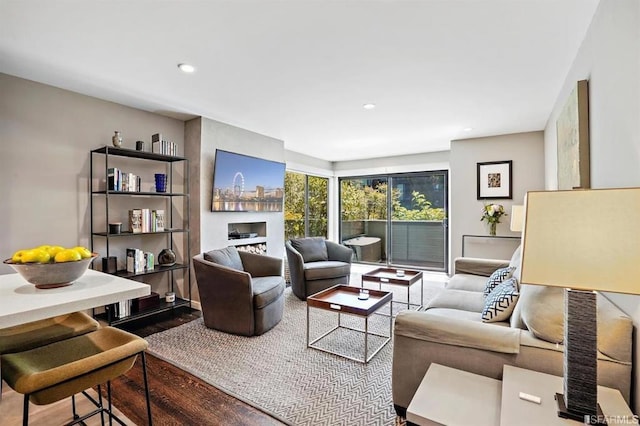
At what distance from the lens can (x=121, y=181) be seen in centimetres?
325

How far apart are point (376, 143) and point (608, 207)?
14.9ft

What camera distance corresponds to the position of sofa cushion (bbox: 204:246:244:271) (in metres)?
3.42

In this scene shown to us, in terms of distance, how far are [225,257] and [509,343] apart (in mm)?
2848

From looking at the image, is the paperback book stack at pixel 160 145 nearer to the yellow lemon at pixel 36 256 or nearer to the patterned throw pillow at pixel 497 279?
the yellow lemon at pixel 36 256

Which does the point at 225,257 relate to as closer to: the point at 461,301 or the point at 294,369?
the point at 294,369

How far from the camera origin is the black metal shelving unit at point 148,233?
3.18 m

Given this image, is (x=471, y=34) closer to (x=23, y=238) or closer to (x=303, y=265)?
(x=303, y=265)

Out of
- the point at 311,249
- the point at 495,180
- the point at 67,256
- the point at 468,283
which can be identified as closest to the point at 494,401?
the point at 67,256

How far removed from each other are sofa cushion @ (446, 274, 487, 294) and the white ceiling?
1921 mm

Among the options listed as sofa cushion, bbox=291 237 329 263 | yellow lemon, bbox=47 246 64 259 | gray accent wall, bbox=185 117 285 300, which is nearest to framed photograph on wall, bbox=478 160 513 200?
sofa cushion, bbox=291 237 329 263

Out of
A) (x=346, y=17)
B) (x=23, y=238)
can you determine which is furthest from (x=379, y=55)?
(x=23, y=238)

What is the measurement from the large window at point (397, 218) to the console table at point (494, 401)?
4996mm

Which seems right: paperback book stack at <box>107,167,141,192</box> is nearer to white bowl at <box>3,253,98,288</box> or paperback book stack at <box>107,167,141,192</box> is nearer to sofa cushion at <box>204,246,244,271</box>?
sofa cushion at <box>204,246,244,271</box>

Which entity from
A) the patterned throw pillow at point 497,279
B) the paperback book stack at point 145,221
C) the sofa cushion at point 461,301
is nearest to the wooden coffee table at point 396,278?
the sofa cushion at point 461,301
